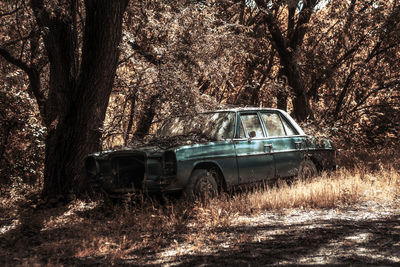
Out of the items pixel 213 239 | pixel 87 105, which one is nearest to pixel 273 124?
pixel 87 105

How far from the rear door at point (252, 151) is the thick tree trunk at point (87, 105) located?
2409mm

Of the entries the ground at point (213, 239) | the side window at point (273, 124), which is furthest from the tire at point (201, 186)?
the side window at point (273, 124)

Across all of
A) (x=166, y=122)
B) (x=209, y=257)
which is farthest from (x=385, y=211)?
(x=166, y=122)

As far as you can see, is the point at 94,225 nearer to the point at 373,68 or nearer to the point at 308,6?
the point at 308,6

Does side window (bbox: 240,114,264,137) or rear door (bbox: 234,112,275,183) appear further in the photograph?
side window (bbox: 240,114,264,137)

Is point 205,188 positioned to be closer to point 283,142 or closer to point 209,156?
point 209,156

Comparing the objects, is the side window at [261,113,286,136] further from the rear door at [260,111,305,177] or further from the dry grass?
the dry grass

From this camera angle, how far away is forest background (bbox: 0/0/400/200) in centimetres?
827

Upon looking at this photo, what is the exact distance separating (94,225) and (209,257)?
2232 mm

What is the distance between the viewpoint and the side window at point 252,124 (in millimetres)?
8000

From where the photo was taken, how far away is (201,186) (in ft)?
22.6

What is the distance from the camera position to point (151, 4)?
1143 centimetres

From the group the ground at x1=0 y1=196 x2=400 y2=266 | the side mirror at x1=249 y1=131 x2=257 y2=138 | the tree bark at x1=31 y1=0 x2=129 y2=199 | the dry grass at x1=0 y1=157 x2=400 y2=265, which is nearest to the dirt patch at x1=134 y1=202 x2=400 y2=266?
the ground at x1=0 y1=196 x2=400 y2=266

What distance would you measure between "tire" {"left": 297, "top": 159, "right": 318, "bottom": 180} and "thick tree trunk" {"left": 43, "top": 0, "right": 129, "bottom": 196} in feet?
12.0
